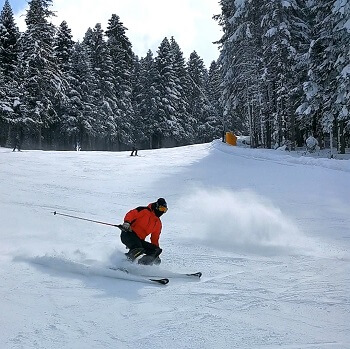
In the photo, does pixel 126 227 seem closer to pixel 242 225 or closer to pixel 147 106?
pixel 242 225

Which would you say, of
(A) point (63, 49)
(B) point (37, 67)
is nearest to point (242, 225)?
(B) point (37, 67)

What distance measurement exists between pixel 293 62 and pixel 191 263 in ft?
74.0

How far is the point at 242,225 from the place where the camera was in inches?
422

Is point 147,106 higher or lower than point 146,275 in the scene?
higher

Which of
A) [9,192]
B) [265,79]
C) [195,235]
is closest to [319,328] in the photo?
[195,235]

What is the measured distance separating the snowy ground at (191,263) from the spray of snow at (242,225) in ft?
0.15

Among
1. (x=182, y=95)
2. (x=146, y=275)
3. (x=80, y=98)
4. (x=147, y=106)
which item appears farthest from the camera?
(x=182, y=95)

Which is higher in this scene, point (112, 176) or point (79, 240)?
point (112, 176)

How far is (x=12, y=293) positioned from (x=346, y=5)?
22094 mm

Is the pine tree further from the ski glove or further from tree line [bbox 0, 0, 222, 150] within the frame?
the ski glove

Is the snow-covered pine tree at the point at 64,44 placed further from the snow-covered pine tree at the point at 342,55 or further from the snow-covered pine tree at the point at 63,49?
the snow-covered pine tree at the point at 342,55

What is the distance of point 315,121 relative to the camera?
30078 millimetres

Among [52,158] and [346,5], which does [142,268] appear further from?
[346,5]

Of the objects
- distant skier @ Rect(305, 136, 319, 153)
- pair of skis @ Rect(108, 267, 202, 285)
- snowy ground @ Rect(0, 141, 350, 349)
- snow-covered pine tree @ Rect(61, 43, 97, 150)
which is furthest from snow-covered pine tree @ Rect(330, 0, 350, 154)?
snow-covered pine tree @ Rect(61, 43, 97, 150)
